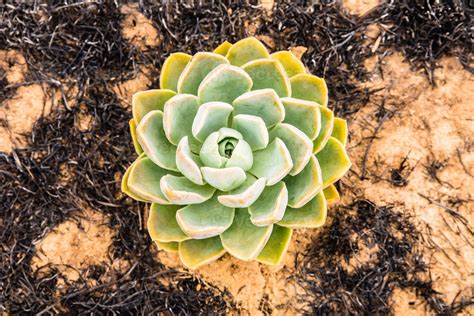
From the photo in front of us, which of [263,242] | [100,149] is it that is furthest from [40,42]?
[263,242]

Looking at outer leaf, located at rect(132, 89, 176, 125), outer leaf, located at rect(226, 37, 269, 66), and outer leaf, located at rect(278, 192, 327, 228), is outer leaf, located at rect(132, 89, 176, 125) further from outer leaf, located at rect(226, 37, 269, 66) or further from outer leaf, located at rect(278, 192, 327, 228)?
outer leaf, located at rect(278, 192, 327, 228)

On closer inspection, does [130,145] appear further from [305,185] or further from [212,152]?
[305,185]

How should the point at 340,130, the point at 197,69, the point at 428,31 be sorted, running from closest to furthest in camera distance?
the point at 197,69, the point at 340,130, the point at 428,31

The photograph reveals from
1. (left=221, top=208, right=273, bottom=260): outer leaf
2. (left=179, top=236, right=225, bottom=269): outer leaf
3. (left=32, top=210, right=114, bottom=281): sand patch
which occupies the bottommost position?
(left=32, top=210, right=114, bottom=281): sand patch

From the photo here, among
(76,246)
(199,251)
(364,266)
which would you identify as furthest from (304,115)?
(76,246)

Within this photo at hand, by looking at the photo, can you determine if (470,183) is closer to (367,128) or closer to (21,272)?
(367,128)

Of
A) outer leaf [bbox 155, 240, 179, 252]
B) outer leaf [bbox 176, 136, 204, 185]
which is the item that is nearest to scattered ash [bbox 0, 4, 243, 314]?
outer leaf [bbox 155, 240, 179, 252]

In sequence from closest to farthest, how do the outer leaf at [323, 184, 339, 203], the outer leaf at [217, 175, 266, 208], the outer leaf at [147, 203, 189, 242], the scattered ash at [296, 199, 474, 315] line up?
the outer leaf at [217, 175, 266, 208]
the outer leaf at [147, 203, 189, 242]
the outer leaf at [323, 184, 339, 203]
the scattered ash at [296, 199, 474, 315]
